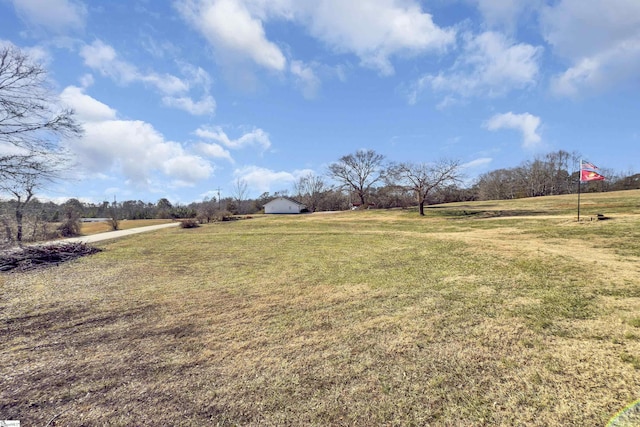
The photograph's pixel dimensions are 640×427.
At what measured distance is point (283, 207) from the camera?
Result: 170ft

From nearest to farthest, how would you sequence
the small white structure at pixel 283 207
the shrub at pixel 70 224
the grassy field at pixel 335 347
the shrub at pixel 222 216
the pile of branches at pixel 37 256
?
the grassy field at pixel 335 347 → the pile of branches at pixel 37 256 → the shrub at pixel 70 224 → the shrub at pixel 222 216 → the small white structure at pixel 283 207

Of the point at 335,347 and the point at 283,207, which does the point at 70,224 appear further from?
the point at 283,207

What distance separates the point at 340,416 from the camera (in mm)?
2338

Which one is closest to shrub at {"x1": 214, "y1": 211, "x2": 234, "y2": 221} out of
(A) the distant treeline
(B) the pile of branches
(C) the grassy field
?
(A) the distant treeline

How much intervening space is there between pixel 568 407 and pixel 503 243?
29.3ft

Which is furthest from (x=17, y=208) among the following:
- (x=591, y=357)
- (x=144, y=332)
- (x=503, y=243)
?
(x=503, y=243)

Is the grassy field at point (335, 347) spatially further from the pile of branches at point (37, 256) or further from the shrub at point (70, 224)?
the shrub at point (70, 224)

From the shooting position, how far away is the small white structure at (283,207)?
51.7 meters

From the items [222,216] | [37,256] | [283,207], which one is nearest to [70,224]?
[37,256]

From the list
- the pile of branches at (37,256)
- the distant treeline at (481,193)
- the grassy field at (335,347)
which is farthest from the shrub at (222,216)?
the grassy field at (335,347)

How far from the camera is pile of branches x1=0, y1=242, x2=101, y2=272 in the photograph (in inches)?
363

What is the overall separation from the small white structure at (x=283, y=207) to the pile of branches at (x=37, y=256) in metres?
40.0

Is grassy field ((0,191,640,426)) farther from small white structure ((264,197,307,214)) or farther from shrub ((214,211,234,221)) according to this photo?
small white structure ((264,197,307,214))

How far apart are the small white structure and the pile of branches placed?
40.0 metres
